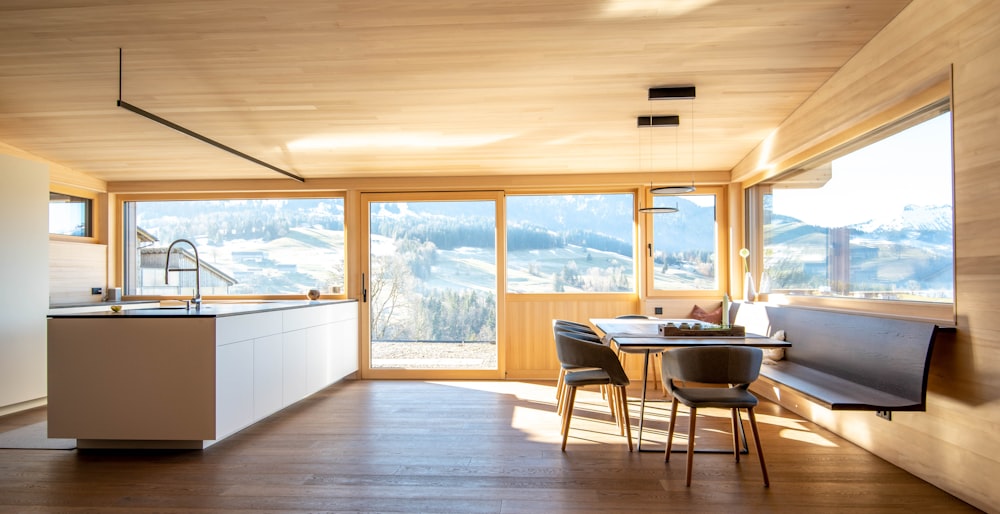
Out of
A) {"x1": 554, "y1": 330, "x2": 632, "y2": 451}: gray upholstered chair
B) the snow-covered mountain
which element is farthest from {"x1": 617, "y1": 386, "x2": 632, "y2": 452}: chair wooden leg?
the snow-covered mountain

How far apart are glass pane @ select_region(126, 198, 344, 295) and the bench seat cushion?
5156mm

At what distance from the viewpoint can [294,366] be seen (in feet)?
17.0

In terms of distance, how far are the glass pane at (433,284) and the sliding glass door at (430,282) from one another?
1 centimetres

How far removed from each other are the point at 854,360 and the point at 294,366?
456 centimetres

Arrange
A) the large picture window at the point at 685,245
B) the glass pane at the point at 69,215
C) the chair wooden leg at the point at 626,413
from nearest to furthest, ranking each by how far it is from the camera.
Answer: the chair wooden leg at the point at 626,413 → the glass pane at the point at 69,215 → the large picture window at the point at 685,245

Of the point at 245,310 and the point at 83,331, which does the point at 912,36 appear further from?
the point at 83,331

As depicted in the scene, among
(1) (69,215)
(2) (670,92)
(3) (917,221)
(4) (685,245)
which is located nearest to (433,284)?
(4) (685,245)

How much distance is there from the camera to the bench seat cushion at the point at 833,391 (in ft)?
10.2

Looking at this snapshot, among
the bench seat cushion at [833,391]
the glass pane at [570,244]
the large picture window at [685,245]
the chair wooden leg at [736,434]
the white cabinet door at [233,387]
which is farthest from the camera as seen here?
the glass pane at [570,244]

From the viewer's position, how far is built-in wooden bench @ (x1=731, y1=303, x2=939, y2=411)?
10.2ft

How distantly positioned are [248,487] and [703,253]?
5352 millimetres

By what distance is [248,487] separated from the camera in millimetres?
3264

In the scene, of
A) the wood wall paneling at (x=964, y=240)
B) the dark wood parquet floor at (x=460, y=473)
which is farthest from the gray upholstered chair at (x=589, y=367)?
the wood wall paneling at (x=964, y=240)

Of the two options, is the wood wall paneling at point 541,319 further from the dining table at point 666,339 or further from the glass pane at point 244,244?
the glass pane at point 244,244
